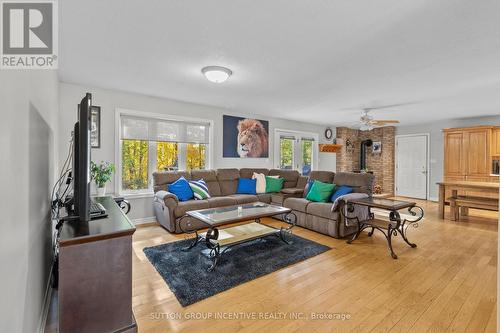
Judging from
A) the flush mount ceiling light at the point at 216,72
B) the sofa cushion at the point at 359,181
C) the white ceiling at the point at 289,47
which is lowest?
the sofa cushion at the point at 359,181

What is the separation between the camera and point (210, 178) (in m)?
4.84

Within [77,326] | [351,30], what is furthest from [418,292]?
[77,326]

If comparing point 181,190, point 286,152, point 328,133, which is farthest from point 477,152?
point 181,190

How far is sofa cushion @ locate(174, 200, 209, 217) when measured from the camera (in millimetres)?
3729

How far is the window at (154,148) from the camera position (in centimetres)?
430

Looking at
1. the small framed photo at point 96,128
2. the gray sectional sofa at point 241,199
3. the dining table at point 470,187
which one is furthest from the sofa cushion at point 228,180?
the dining table at point 470,187

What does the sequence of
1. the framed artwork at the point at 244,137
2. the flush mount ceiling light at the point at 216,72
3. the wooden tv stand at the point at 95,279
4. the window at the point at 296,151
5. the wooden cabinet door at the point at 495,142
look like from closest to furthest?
1. the wooden tv stand at the point at 95,279
2. the flush mount ceiling light at the point at 216,72
3. the framed artwork at the point at 244,137
4. the wooden cabinet door at the point at 495,142
5. the window at the point at 296,151

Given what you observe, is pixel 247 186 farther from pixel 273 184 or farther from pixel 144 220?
pixel 144 220

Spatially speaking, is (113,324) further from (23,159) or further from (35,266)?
(23,159)

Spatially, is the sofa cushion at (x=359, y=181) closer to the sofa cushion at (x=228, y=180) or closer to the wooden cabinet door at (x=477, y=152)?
the sofa cushion at (x=228, y=180)

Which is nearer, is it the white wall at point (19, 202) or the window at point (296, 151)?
the white wall at point (19, 202)

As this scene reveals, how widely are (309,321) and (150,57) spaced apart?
299 cm

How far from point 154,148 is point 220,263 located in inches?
110

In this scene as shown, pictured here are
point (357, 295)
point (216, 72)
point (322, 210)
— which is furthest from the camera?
point (322, 210)
